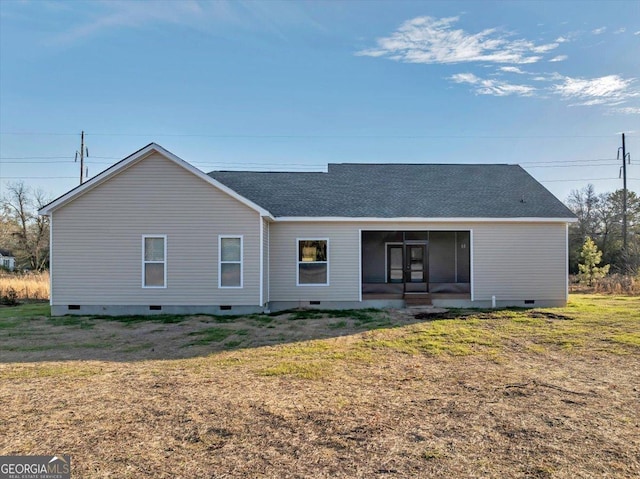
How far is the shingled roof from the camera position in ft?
49.8

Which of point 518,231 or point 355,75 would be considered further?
point 355,75

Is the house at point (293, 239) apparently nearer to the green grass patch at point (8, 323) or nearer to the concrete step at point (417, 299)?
the concrete step at point (417, 299)

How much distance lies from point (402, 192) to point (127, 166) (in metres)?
10.2

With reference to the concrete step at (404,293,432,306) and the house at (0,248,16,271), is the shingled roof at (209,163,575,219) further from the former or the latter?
the house at (0,248,16,271)

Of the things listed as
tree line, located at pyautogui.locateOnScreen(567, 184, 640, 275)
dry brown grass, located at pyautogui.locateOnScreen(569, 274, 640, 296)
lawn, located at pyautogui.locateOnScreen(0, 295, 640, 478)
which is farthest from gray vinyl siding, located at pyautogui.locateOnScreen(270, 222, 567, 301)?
tree line, located at pyautogui.locateOnScreen(567, 184, 640, 275)

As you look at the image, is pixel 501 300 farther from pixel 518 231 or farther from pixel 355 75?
pixel 355 75

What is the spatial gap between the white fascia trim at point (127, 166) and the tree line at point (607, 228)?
27626 mm

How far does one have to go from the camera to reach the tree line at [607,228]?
31500 millimetres

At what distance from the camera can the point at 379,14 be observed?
50.2 ft

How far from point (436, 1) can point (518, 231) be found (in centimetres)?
855

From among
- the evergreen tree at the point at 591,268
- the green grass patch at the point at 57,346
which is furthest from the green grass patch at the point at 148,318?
the evergreen tree at the point at 591,268

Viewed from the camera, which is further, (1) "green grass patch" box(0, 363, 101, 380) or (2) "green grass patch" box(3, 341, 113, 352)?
(2) "green grass patch" box(3, 341, 113, 352)

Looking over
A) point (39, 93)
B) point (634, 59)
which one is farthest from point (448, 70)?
point (39, 93)

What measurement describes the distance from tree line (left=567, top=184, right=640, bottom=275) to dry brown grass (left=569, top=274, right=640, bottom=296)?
6.43 meters
